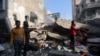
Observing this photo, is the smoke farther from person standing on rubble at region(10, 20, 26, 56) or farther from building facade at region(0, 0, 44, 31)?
person standing on rubble at region(10, 20, 26, 56)

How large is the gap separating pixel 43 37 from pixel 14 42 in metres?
8.60

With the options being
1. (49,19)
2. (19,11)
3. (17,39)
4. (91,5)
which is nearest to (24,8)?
(19,11)

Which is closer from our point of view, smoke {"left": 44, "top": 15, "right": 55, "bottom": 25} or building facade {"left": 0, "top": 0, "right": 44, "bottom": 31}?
building facade {"left": 0, "top": 0, "right": 44, "bottom": 31}

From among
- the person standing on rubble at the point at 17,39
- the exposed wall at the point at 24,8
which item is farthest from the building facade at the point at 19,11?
the person standing on rubble at the point at 17,39

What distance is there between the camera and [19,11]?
27.3 metres

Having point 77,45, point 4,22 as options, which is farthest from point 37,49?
point 4,22

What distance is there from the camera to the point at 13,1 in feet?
87.6

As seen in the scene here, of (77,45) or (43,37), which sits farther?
(43,37)

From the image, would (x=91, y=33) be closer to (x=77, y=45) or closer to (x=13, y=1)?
(x=77, y=45)

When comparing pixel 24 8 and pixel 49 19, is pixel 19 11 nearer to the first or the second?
pixel 24 8

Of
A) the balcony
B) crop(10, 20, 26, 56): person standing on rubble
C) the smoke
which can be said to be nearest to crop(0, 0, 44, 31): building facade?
the smoke

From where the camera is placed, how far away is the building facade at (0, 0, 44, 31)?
25.9 metres

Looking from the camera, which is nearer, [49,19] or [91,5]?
[49,19]

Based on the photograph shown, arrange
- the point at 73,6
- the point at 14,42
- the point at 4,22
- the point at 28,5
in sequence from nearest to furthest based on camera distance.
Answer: the point at 14,42, the point at 4,22, the point at 28,5, the point at 73,6
